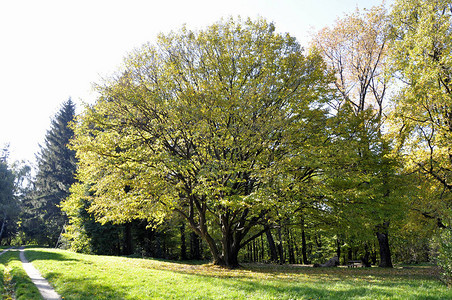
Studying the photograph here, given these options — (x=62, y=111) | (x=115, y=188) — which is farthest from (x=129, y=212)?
(x=62, y=111)

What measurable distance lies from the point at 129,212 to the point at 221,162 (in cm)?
643

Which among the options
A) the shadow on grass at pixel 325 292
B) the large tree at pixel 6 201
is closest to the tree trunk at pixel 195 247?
the shadow on grass at pixel 325 292

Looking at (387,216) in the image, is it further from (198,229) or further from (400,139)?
(198,229)

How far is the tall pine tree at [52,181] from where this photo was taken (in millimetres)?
41531

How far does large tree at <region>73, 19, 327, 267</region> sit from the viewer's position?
12922 millimetres

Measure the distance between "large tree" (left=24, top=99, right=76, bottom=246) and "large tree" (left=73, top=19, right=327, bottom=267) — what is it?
31.6m

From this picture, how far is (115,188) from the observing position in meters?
14.3

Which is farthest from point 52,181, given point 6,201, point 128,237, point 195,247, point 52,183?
point 195,247

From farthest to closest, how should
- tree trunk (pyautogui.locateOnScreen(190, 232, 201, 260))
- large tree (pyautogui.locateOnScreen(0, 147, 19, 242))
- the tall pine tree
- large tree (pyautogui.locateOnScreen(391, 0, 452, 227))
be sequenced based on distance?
large tree (pyautogui.locateOnScreen(0, 147, 19, 242))
the tall pine tree
tree trunk (pyautogui.locateOnScreen(190, 232, 201, 260))
large tree (pyautogui.locateOnScreen(391, 0, 452, 227))

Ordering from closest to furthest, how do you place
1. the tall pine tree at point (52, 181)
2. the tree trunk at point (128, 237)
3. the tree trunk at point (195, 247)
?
the tree trunk at point (128, 237) < the tree trunk at point (195, 247) < the tall pine tree at point (52, 181)

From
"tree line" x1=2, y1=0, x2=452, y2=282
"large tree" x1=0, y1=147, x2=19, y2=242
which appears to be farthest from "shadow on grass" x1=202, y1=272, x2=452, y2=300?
"large tree" x1=0, y1=147, x2=19, y2=242

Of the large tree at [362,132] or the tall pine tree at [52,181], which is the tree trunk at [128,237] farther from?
the large tree at [362,132]

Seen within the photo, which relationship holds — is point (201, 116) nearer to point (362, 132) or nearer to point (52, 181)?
point (362, 132)

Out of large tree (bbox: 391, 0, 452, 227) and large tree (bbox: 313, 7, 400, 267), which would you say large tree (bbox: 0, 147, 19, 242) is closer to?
large tree (bbox: 313, 7, 400, 267)
